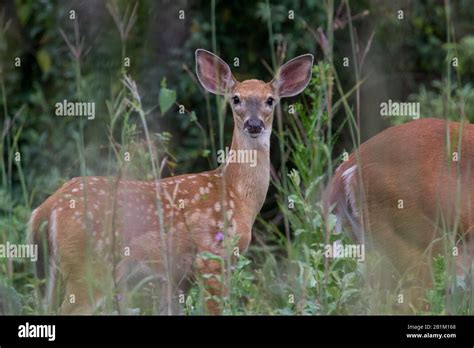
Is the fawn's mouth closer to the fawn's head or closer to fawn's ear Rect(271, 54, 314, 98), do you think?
the fawn's head

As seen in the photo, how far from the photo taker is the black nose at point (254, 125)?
15.6 feet

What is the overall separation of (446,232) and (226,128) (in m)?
1.06

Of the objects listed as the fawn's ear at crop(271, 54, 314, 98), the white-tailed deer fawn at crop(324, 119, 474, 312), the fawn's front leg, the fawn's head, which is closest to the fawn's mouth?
the fawn's head

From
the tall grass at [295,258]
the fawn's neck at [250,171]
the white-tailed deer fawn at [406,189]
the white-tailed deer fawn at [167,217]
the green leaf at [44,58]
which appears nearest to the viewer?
the tall grass at [295,258]

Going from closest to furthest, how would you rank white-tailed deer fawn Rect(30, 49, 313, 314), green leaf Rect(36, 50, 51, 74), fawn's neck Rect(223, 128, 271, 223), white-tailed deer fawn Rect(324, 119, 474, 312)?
white-tailed deer fawn Rect(30, 49, 313, 314) < white-tailed deer fawn Rect(324, 119, 474, 312) < fawn's neck Rect(223, 128, 271, 223) < green leaf Rect(36, 50, 51, 74)

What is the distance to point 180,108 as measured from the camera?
514 cm

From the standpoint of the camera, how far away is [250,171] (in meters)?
4.99

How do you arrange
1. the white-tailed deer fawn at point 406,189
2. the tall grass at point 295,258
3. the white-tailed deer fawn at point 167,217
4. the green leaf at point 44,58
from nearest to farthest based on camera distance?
1. the tall grass at point 295,258
2. the white-tailed deer fawn at point 167,217
3. the white-tailed deer fawn at point 406,189
4. the green leaf at point 44,58

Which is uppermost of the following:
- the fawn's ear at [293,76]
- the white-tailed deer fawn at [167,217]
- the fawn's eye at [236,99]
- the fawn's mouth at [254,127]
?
the fawn's ear at [293,76]

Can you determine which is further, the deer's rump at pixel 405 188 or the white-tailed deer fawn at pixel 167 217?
the deer's rump at pixel 405 188

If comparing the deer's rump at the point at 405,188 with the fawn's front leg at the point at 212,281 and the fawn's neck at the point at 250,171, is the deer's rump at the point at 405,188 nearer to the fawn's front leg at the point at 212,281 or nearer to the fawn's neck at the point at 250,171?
the fawn's neck at the point at 250,171

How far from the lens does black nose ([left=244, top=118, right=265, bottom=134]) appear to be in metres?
4.77

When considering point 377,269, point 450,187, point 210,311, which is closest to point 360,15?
point 450,187

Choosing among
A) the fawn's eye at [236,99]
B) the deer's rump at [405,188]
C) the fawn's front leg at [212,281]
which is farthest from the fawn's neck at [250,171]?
the fawn's front leg at [212,281]
